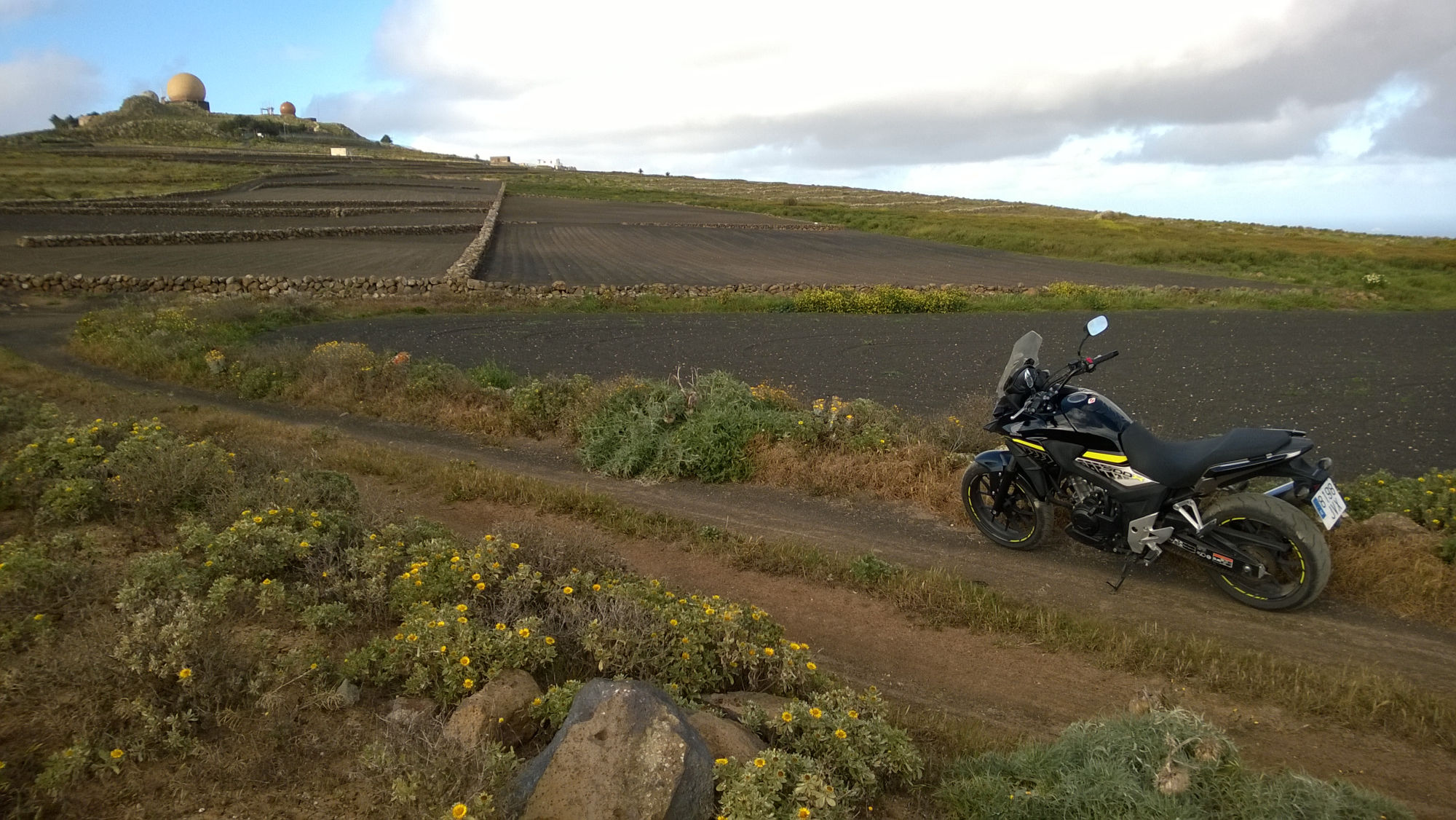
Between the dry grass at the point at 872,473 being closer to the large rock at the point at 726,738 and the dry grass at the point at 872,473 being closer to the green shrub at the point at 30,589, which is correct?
the large rock at the point at 726,738

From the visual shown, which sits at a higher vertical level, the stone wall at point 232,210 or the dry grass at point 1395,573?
the stone wall at point 232,210

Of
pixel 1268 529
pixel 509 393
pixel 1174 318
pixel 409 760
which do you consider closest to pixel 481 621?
pixel 409 760

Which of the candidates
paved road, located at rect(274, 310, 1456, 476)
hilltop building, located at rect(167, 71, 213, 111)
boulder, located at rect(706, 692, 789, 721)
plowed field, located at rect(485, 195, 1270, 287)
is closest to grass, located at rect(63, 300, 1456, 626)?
paved road, located at rect(274, 310, 1456, 476)

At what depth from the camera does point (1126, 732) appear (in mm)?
3387

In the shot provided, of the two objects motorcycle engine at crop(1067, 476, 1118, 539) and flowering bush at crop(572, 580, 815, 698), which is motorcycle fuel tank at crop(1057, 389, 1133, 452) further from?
flowering bush at crop(572, 580, 815, 698)

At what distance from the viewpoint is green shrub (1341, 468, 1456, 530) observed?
6.34 metres

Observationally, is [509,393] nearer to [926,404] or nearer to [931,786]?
[926,404]

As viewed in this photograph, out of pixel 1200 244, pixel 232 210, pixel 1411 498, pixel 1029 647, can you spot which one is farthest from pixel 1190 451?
pixel 232 210

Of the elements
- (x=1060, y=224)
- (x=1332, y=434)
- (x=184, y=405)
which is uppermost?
(x=1060, y=224)

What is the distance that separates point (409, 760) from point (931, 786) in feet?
7.29

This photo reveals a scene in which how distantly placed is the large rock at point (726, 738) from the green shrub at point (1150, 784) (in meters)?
0.85

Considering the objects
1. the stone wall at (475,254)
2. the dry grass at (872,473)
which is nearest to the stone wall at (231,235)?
the stone wall at (475,254)

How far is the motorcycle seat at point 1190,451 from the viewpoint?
218 inches

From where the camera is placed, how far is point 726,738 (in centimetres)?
345
